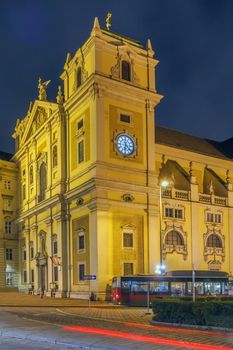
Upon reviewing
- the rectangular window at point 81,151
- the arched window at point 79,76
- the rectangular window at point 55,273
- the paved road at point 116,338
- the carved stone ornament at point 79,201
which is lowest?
the rectangular window at point 55,273

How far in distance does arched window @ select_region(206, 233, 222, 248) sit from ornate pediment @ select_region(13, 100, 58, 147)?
23834 mm

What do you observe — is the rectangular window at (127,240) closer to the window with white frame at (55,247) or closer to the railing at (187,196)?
the railing at (187,196)

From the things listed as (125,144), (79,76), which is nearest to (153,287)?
(125,144)

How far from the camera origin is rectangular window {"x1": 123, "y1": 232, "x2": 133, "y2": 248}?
5256 cm

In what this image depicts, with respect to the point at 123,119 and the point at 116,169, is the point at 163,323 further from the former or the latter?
the point at 123,119

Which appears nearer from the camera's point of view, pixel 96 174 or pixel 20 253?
pixel 96 174

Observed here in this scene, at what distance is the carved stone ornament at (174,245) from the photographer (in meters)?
57.3

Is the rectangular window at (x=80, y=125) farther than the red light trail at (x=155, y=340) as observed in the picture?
Yes

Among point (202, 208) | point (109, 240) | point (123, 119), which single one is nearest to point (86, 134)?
point (123, 119)

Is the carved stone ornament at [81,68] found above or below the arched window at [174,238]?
above

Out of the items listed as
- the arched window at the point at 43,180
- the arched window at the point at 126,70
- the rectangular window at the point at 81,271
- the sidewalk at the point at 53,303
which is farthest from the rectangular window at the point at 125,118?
the sidewalk at the point at 53,303

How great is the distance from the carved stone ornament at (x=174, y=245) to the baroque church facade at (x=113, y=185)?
12 cm

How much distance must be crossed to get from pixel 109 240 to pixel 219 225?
17.9 meters

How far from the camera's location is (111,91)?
54125mm
